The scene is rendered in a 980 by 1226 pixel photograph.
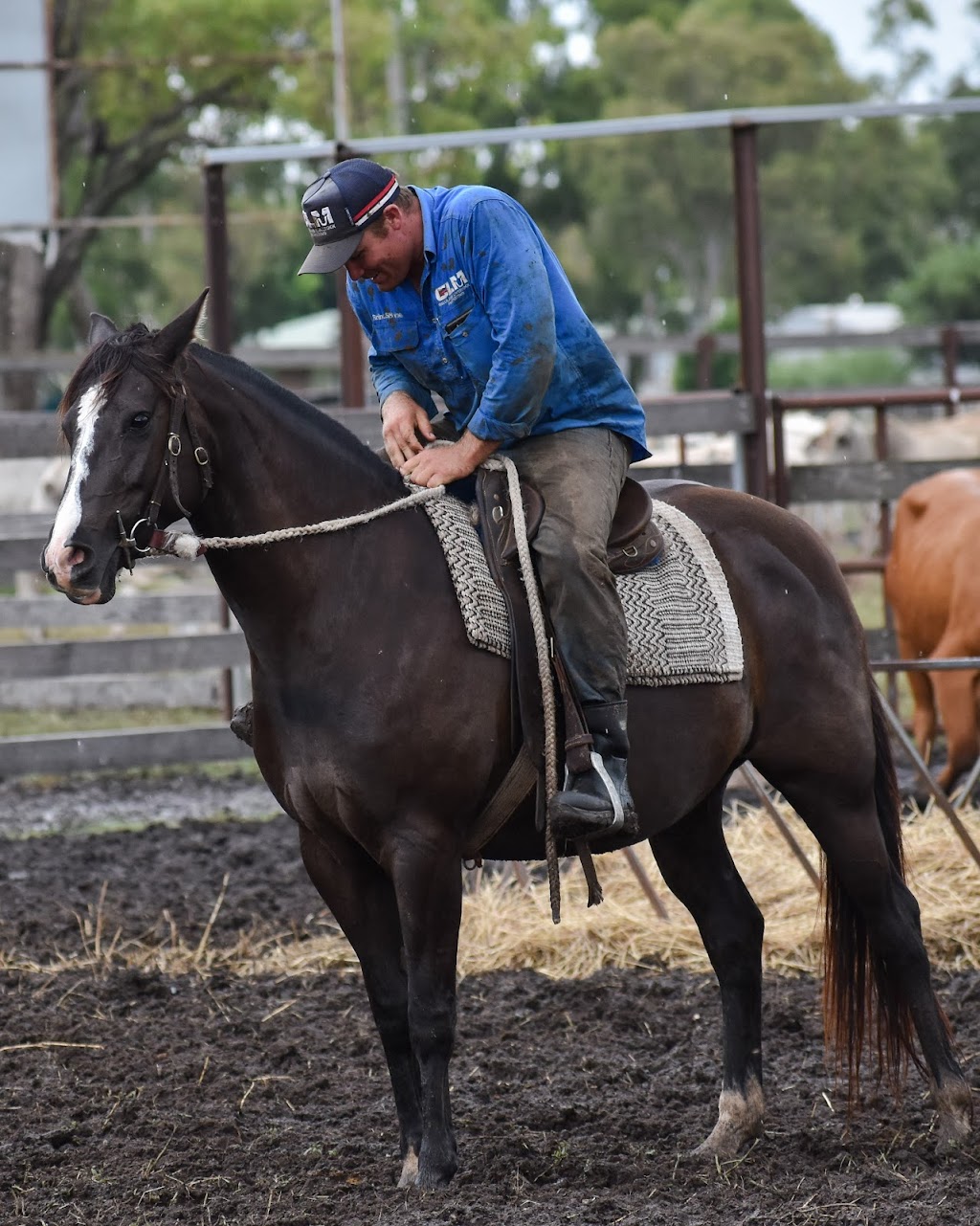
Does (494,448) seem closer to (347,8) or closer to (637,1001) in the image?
(637,1001)

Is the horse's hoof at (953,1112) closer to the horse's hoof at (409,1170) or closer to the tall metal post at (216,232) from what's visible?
the horse's hoof at (409,1170)

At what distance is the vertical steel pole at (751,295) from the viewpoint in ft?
25.8

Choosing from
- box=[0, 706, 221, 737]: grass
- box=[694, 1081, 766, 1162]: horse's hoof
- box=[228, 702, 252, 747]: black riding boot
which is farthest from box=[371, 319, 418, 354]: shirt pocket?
box=[0, 706, 221, 737]: grass

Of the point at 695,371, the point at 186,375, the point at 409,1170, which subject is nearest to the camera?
the point at 186,375

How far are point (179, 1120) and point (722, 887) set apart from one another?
1609 mm

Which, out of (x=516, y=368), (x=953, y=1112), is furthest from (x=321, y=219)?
(x=953, y=1112)

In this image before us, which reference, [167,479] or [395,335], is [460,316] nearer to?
[395,335]

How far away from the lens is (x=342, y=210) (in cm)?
363

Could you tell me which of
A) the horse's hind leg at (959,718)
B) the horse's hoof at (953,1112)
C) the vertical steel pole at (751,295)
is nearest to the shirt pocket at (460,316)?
the horse's hoof at (953,1112)

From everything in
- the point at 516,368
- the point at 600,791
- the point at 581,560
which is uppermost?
the point at 516,368

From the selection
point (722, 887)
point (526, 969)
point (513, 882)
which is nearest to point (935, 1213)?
point (722, 887)

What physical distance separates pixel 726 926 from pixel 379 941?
3.38 ft

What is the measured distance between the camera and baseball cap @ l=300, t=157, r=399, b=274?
3.63 m

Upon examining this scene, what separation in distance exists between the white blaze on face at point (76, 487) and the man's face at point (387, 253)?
0.72 meters
